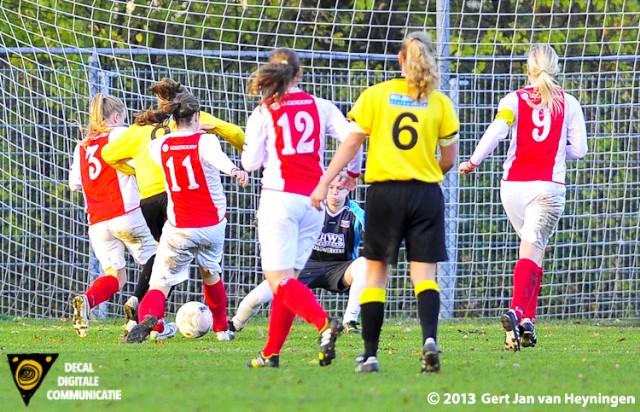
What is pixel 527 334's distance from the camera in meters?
8.12

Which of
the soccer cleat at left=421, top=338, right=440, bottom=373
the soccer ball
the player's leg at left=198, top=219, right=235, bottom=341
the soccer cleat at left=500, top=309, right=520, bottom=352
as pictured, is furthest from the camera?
the soccer ball

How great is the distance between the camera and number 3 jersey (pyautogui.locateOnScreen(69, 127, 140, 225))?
9.80 m

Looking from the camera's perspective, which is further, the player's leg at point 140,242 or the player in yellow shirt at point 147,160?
the player's leg at point 140,242

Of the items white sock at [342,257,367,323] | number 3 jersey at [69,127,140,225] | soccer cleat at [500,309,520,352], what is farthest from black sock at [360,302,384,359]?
number 3 jersey at [69,127,140,225]

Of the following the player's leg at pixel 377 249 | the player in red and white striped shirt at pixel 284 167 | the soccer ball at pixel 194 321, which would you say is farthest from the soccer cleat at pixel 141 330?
the player's leg at pixel 377 249

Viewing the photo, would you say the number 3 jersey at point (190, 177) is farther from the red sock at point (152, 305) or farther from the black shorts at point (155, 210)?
the black shorts at point (155, 210)

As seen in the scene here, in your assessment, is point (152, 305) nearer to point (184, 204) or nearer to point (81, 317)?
point (184, 204)

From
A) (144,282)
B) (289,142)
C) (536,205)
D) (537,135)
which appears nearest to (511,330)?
(536,205)

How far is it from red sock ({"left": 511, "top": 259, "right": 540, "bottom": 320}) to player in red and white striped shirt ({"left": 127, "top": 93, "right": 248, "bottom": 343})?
200cm

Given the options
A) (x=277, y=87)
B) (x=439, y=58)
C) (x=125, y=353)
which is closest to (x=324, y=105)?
(x=277, y=87)

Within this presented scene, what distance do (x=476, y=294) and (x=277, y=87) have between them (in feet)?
19.4

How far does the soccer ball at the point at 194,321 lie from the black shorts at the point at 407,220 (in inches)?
109

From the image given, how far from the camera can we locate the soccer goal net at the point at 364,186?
11.7m

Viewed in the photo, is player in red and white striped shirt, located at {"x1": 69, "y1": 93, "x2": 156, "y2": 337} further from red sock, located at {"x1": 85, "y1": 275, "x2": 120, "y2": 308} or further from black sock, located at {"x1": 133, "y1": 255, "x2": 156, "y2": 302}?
black sock, located at {"x1": 133, "y1": 255, "x2": 156, "y2": 302}
